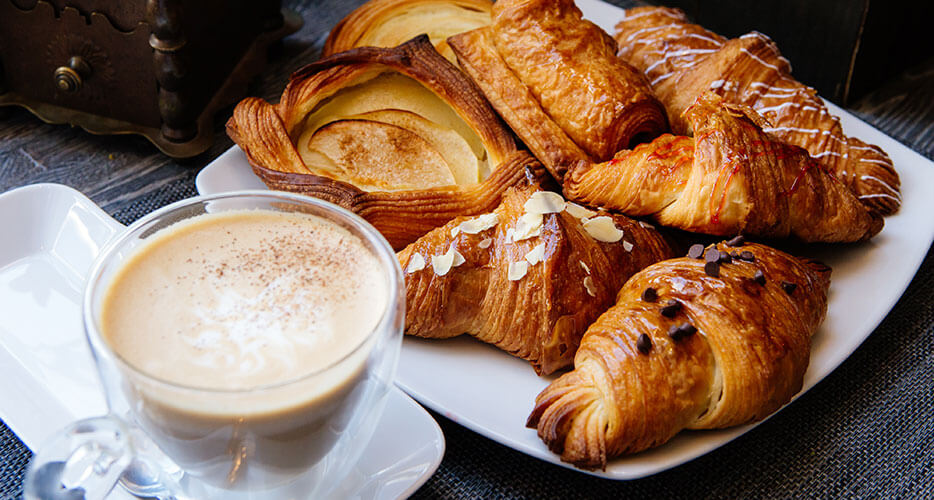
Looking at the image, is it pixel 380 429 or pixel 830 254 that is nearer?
pixel 380 429

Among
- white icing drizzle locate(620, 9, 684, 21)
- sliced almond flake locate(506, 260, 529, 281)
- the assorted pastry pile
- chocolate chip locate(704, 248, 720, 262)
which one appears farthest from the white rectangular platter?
white icing drizzle locate(620, 9, 684, 21)

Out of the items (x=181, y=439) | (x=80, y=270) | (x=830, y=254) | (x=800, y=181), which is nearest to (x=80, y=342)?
(x=80, y=270)

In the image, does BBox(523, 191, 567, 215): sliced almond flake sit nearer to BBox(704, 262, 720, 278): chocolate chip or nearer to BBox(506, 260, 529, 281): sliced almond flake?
BBox(506, 260, 529, 281): sliced almond flake

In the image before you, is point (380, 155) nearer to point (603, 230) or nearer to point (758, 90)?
point (603, 230)

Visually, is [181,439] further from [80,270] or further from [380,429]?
[80,270]

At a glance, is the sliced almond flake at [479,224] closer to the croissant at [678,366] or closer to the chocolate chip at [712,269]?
the croissant at [678,366]

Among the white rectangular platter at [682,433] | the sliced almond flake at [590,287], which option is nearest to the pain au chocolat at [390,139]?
the white rectangular platter at [682,433]
